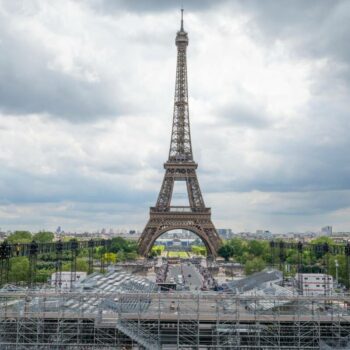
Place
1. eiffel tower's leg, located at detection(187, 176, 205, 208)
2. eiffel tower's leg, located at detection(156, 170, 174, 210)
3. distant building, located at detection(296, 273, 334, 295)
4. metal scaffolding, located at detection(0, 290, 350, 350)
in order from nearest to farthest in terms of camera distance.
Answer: metal scaffolding, located at detection(0, 290, 350, 350), distant building, located at detection(296, 273, 334, 295), eiffel tower's leg, located at detection(156, 170, 174, 210), eiffel tower's leg, located at detection(187, 176, 205, 208)

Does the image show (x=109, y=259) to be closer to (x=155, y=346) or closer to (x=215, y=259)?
(x=215, y=259)

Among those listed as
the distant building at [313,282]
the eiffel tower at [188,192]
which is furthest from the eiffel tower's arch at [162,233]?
the distant building at [313,282]

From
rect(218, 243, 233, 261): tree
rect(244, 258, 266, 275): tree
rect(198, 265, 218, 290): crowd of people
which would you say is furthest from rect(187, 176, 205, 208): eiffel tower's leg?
rect(244, 258, 266, 275): tree

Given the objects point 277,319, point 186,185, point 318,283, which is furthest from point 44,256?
point 277,319

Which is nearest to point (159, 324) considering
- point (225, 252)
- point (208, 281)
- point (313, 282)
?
point (313, 282)

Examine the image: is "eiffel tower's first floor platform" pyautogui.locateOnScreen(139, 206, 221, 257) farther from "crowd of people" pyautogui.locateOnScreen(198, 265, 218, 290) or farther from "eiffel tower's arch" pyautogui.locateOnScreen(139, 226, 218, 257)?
"crowd of people" pyautogui.locateOnScreen(198, 265, 218, 290)

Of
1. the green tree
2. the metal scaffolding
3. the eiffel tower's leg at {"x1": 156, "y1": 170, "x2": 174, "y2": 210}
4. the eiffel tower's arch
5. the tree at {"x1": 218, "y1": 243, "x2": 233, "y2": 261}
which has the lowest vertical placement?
the metal scaffolding
